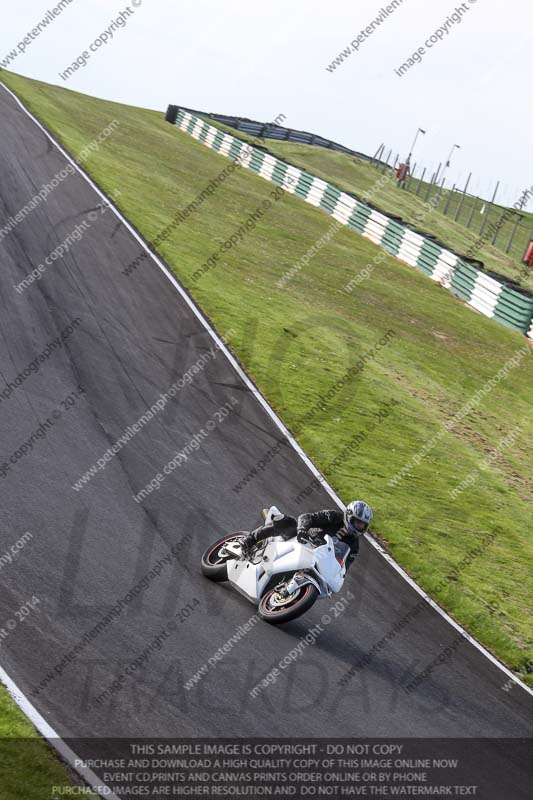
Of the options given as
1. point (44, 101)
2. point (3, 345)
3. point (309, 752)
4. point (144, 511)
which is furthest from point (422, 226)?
point (309, 752)

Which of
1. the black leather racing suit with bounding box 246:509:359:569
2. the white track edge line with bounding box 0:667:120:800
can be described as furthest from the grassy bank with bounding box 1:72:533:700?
the white track edge line with bounding box 0:667:120:800

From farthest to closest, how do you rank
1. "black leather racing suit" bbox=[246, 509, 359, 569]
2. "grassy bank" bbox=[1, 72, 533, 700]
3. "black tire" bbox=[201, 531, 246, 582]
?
"grassy bank" bbox=[1, 72, 533, 700]
"black tire" bbox=[201, 531, 246, 582]
"black leather racing suit" bbox=[246, 509, 359, 569]

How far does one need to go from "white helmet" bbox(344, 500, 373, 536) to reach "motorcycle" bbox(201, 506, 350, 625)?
11.9 inches

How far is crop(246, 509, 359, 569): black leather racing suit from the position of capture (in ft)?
40.7

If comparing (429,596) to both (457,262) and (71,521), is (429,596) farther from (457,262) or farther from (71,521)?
(457,262)

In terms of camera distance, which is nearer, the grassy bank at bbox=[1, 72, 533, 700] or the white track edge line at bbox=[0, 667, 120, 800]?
the white track edge line at bbox=[0, 667, 120, 800]

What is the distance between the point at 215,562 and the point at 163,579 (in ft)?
2.94

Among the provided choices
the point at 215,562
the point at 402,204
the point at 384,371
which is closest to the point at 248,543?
the point at 215,562

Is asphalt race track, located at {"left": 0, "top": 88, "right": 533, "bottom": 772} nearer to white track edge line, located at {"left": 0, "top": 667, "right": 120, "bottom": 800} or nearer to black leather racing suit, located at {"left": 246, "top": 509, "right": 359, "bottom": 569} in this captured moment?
white track edge line, located at {"left": 0, "top": 667, "right": 120, "bottom": 800}

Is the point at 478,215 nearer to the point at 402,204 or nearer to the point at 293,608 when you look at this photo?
the point at 402,204

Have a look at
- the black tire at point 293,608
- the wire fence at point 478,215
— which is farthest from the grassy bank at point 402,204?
the black tire at point 293,608

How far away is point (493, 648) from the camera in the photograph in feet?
47.6

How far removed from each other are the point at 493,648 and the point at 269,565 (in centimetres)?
412

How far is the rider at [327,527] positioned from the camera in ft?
40.2
